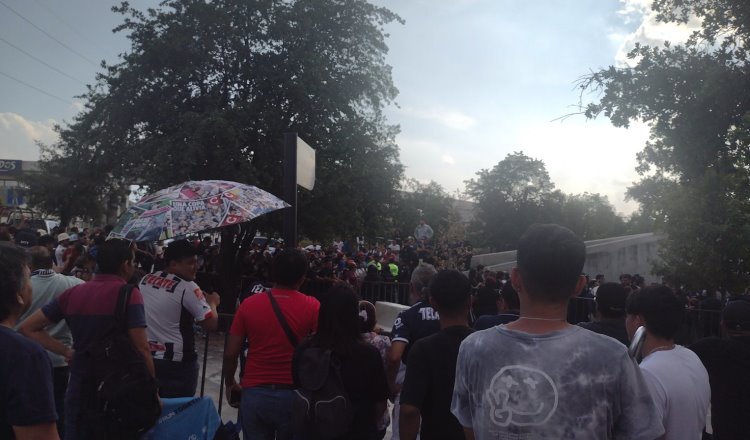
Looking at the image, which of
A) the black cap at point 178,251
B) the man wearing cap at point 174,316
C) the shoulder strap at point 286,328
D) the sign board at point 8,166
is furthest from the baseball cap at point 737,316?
the sign board at point 8,166

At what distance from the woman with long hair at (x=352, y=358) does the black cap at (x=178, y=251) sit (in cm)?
132

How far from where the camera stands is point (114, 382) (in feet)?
11.1

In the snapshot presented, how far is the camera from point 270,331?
3.76 metres

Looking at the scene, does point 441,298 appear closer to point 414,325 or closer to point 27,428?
point 414,325

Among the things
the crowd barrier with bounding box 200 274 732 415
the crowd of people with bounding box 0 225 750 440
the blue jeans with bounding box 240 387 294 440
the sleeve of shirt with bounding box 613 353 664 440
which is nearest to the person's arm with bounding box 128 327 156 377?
the crowd of people with bounding box 0 225 750 440

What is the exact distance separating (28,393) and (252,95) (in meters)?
13.4

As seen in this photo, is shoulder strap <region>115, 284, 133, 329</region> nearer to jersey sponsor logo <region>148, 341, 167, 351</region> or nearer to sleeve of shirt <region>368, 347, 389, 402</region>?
jersey sponsor logo <region>148, 341, 167, 351</region>

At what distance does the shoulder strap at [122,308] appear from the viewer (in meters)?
3.57

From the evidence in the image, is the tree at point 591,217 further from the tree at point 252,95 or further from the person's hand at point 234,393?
the person's hand at point 234,393

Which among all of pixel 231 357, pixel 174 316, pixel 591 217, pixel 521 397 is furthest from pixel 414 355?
pixel 591 217

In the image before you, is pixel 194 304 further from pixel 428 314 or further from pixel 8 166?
pixel 8 166

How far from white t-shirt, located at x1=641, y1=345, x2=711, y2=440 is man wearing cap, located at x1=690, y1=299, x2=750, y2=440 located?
32.6 inches

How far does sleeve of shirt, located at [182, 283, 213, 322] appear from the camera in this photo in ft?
13.5

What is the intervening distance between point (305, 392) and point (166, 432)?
1.03m
